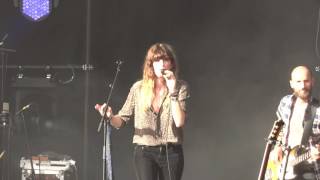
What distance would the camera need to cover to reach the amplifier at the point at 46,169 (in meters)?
7.24

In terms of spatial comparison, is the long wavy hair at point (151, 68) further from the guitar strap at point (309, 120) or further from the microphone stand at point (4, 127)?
the microphone stand at point (4, 127)

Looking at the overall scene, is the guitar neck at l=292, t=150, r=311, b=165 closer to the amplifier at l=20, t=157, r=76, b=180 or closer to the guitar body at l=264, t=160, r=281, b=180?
the guitar body at l=264, t=160, r=281, b=180

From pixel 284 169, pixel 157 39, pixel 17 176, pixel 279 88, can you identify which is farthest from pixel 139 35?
pixel 284 169

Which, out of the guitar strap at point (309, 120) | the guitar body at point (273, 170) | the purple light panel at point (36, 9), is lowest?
the guitar body at point (273, 170)

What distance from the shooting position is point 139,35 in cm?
758

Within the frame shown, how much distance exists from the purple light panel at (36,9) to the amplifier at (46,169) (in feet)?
5.93

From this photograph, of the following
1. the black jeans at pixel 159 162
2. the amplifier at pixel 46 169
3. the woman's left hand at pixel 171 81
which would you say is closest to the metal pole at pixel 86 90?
the amplifier at pixel 46 169

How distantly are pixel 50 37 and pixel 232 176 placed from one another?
2.87m

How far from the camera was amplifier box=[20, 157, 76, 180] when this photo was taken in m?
7.24

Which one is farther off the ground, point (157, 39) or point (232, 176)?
point (157, 39)

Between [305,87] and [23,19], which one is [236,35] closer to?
[305,87]

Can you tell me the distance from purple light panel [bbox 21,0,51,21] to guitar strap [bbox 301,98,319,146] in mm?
3787

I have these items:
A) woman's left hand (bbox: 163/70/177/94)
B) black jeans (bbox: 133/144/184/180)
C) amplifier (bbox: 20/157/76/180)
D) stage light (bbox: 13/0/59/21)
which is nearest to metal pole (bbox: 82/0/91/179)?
amplifier (bbox: 20/157/76/180)

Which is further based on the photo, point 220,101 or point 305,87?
point 220,101
